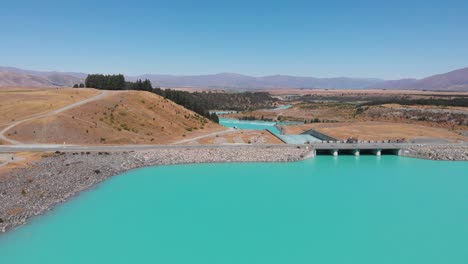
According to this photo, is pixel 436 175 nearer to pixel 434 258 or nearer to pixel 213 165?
pixel 434 258

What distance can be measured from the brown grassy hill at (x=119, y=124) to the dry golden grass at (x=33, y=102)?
500 centimetres

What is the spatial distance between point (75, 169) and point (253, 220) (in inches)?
862

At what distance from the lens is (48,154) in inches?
1865

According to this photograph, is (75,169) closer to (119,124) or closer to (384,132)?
(119,124)

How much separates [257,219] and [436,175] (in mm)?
29394

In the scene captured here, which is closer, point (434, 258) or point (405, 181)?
point (434, 258)

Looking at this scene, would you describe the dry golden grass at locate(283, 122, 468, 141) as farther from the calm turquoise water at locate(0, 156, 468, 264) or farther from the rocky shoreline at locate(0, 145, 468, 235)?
the calm turquoise water at locate(0, 156, 468, 264)

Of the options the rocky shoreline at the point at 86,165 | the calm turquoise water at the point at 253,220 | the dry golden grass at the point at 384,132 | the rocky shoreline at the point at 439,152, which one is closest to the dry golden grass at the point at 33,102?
the rocky shoreline at the point at 86,165

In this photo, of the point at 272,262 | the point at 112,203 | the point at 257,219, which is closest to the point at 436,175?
the point at 257,219

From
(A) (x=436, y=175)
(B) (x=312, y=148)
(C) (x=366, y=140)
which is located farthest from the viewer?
(C) (x=366, y=140)

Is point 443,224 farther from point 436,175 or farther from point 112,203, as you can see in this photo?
point 112,203

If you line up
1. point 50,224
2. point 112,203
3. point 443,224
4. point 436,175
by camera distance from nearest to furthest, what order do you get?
point 50,224
point 443,224
point 112,203
point 436,175

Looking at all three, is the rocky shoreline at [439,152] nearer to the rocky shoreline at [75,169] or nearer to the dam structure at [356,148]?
the dam structure at [356,148]

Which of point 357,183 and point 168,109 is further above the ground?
point 168,109
